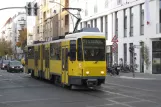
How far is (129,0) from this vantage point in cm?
4881

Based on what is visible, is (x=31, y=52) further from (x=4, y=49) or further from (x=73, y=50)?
(x=4, y=49)

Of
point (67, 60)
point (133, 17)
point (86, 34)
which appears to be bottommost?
point (67, 60)

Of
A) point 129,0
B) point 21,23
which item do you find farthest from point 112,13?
point 21,23

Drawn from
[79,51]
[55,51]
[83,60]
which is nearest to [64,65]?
[79,51]

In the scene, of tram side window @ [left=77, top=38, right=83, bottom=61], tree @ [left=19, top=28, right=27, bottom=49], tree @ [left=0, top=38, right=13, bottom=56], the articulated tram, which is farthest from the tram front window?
tree @ [left=0, top=38, right=13, bottom=56]

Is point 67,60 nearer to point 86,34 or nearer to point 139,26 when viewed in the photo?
point 86,34

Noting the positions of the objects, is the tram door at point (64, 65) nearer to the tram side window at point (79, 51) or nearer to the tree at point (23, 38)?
the tram side window at point (79, 51)

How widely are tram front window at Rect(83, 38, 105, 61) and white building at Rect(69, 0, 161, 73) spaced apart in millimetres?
21600

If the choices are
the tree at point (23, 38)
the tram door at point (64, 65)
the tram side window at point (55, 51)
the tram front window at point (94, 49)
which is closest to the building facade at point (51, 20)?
the tree at point (23, 38)

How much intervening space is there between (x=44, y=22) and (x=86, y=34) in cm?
7590

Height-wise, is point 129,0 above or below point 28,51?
above

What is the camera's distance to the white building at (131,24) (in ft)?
143

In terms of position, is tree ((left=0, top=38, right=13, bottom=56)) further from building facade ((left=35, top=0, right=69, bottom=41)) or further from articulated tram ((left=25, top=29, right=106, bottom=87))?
A: articulated tram ((left=25, top=29, right=106, bottom=87))

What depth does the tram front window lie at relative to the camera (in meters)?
21.5
